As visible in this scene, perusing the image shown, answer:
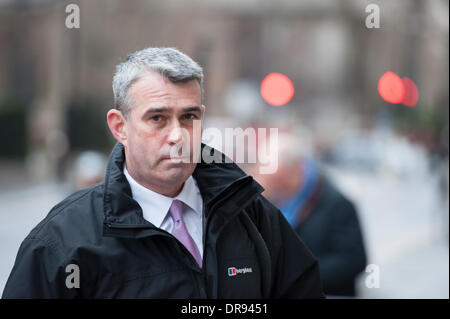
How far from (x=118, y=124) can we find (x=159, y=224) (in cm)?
37

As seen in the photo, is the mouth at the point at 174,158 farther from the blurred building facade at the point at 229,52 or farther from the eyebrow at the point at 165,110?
the blurred building facade at the point at 229,52

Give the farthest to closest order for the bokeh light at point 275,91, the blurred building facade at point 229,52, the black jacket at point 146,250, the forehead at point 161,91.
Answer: the blurred building facade at point 229,52 < the bokeh light at point 275,91 < the forehead at point 161,91 < the black jacket at point 146,250

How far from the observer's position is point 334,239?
14.6 ft

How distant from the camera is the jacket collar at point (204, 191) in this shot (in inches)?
81.4

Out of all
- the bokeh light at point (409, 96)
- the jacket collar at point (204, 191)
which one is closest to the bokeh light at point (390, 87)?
the bokeh light at point (409, 96)

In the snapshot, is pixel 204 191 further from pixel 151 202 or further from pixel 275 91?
pixel 275 91

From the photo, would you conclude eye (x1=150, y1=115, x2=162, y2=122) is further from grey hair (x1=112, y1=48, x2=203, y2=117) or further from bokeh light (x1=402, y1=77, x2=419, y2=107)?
bokeh light (x1=402, y1=77, x2=419, y2=107)

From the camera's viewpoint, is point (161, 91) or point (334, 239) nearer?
point (161, 91)

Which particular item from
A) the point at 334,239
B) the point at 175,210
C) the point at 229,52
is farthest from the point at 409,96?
the point at 229,52

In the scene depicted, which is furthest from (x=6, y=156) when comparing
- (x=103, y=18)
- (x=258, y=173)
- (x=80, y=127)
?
(x=258, y=173)

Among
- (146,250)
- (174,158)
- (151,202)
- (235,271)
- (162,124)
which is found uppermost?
(162,124)

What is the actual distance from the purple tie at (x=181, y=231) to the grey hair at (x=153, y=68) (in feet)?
1.19
